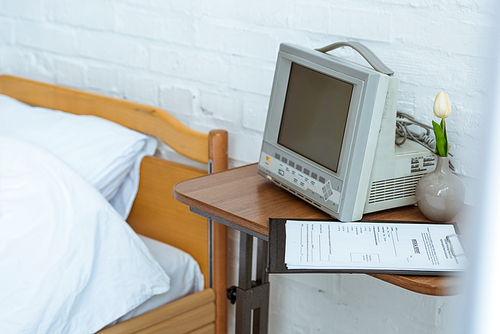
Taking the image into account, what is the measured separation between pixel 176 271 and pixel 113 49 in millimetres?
742

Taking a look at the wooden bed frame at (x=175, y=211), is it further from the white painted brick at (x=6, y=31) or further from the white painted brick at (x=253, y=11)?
the white painted brick at (x=6, y=31)

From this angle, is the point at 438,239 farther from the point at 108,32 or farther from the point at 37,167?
the point at 108,32

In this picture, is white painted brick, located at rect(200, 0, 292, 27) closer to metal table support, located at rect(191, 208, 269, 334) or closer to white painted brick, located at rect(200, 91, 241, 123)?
white painted brick, located at rect(200, 91, 241, 123)

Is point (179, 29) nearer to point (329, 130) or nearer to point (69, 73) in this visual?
point (69, 73)

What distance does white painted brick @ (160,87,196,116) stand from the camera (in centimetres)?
156

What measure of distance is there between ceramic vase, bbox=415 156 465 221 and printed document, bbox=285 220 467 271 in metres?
0.03

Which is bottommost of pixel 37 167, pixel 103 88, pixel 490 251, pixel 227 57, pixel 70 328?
pixel 70 328

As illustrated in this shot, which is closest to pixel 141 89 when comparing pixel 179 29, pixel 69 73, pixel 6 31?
pixel 179 29

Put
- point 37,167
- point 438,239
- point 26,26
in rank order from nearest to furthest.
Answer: point 438,239, point 37,167, point 26,26

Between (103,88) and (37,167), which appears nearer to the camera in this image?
(37,167)

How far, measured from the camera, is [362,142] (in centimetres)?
88

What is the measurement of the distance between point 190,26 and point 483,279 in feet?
4.70

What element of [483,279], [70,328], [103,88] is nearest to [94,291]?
[70,328]

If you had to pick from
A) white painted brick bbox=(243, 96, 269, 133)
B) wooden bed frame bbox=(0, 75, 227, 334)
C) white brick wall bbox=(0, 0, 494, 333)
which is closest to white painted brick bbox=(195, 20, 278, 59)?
white brick wall bbox=(0, 0, 494, 333)
